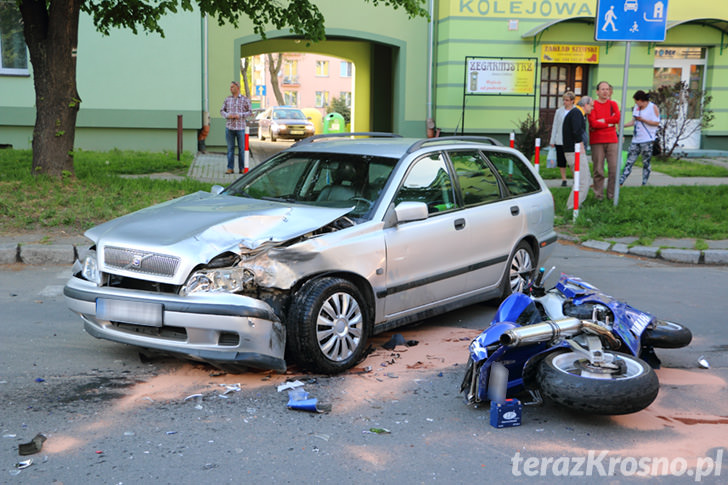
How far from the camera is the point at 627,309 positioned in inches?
195

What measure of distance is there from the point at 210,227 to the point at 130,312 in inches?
28.4

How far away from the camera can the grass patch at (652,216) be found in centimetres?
1064

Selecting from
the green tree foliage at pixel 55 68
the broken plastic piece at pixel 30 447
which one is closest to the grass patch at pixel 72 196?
the green tree foliage at pixel 55 68

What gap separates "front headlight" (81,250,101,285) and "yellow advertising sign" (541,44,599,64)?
18.9 meters

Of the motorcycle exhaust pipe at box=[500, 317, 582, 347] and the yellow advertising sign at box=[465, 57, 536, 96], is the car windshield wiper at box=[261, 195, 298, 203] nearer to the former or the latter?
the motorcycle exhaust pipe at box=[500, 317, 582, 347]

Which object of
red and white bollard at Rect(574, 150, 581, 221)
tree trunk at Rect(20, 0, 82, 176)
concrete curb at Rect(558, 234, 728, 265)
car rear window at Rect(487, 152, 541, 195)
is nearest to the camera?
car rear window at Rect(487, 152, 541, 195)

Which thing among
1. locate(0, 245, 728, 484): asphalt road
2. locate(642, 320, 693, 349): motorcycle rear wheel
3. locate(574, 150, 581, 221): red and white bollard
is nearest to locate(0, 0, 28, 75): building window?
locate(574, 150, 581, 221): red and white bollard

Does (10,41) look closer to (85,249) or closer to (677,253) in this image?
(85,249)

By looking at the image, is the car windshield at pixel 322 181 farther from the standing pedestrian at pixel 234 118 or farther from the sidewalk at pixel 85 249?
the standing pedestrian at pixel 234 118

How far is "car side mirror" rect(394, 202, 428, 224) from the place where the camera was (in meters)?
5.43

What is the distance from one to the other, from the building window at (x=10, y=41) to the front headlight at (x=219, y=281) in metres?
16.7

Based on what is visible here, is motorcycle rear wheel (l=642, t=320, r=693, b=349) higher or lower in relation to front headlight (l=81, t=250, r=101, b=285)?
lower

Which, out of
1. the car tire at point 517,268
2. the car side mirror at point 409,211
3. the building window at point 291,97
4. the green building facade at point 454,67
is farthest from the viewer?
the building window at point 291,97

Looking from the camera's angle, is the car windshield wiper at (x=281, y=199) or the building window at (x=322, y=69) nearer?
the car windshield wiper at (x=281, y=199)
